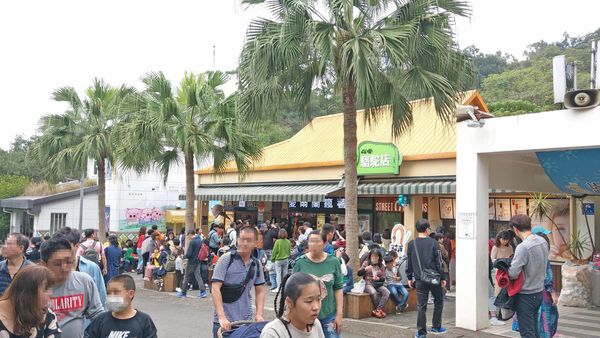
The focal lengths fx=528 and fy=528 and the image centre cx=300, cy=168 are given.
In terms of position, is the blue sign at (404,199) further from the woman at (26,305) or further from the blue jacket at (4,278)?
the woman at (26,305)

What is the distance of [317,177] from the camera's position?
17.6m

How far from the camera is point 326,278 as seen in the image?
17.4ft

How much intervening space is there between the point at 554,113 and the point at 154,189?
25.8 meters

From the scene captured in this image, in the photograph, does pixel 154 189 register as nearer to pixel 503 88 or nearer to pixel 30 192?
pixel 30 192

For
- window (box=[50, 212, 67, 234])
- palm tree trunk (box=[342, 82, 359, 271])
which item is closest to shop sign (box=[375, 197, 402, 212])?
palm tree trunk (box=[342, 82, 359, 271])

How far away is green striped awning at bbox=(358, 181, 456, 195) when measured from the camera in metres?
13.2

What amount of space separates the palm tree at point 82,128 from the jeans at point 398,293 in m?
10.9

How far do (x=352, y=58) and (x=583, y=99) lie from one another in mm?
3660

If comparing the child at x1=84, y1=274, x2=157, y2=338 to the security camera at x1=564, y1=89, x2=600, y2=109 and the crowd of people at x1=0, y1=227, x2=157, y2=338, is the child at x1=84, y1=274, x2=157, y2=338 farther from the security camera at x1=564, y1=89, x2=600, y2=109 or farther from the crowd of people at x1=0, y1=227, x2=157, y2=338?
the security camera at x1=564, y1=89, x2=600, y2=109

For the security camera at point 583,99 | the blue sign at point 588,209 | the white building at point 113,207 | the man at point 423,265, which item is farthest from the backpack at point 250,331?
the white building at point 113,207

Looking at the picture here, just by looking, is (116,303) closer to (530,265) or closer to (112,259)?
(530,265)

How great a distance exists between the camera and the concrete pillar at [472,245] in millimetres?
8367

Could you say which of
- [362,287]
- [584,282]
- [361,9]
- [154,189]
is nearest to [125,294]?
[362,287]

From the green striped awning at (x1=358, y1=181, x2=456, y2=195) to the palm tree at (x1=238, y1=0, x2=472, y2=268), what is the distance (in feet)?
10.2
